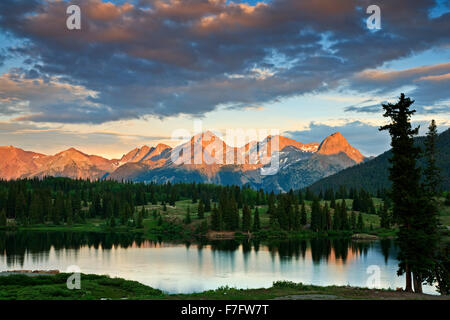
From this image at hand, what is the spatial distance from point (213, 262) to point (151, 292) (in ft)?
198

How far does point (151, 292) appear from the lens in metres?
52.9

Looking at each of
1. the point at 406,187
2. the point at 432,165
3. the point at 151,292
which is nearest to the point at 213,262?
the point at 151,292

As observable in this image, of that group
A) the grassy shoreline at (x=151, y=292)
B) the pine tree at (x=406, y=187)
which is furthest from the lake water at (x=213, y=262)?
the pine tree at (x=406, y=187)

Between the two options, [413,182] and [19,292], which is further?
[413,182]

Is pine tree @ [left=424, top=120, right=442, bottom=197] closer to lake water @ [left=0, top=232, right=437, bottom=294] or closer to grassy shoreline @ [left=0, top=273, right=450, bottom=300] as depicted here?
lake water @ [left=0, top=232, right=437, bottom=294]

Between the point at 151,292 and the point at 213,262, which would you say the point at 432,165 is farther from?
the point at 213,262

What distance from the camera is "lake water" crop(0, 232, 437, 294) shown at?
8206 cm

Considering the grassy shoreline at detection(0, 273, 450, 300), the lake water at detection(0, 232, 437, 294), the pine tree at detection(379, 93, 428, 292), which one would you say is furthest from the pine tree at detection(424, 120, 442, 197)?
the grassy shoreline at detection(0, 273, 450, 300)

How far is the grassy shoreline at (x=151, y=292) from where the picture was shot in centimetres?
3803
